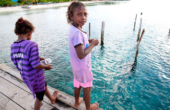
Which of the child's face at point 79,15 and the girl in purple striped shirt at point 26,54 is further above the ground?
the child's face at point 79,15

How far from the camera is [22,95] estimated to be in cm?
311

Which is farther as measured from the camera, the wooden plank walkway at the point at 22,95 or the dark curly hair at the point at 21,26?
the wooden plank walkway at the point at 22,95

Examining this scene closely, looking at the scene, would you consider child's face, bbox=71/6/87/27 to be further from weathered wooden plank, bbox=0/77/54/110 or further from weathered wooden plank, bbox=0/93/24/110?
weathered wooden plank, bbox=0/93/24/110

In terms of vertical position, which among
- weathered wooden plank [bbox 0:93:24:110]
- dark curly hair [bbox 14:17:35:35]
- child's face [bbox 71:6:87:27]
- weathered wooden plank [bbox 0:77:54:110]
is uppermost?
child's face [bbox 71:6:87:27]

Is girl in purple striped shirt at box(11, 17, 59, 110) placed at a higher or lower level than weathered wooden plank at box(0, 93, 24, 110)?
higher

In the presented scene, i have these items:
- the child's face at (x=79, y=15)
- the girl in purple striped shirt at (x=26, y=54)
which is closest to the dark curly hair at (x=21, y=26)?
the girl in purple striped shirt at (x=26, y=54)

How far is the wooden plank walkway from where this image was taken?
2.76 meters

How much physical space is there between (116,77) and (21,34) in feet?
19.2

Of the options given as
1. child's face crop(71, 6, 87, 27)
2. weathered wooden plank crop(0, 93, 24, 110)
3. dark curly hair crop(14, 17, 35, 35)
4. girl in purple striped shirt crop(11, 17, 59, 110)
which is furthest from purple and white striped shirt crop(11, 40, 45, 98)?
weathered wooden plank crop(0, 93, 24, 110)

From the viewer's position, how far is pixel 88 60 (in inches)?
84.6

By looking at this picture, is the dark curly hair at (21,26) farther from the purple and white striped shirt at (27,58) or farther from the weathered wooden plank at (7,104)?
the weathered wooden plank at (7,104)

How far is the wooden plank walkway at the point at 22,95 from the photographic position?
2.76 meters

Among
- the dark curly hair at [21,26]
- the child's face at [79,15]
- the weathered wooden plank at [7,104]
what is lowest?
the weathered wooden plank at [7,104]

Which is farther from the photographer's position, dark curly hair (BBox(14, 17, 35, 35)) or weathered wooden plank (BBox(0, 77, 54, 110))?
weathered wooden plank (BBox(0, 77, 54, 110))
